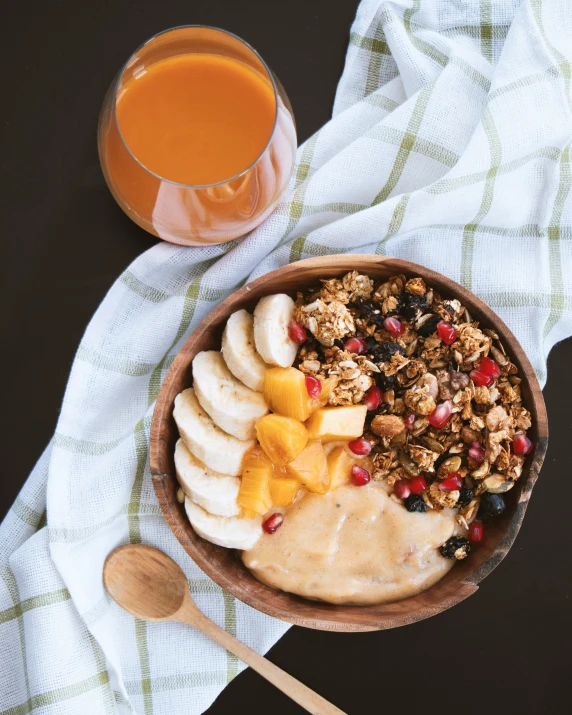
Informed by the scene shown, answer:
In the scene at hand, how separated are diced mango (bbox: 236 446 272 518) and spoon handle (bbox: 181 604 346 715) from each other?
0.48 metres

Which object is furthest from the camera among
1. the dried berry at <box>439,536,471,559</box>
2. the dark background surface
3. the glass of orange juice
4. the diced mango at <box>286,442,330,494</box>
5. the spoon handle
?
the dark background surface

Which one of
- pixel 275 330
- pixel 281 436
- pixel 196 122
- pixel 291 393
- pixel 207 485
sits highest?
pixel 196 122

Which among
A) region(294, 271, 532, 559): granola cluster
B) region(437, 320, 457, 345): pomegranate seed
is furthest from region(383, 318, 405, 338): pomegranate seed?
region(437, 320, 457, 345): pomegranate seed

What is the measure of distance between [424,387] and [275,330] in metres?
0.46

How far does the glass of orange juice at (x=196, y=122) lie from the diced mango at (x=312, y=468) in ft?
2.23

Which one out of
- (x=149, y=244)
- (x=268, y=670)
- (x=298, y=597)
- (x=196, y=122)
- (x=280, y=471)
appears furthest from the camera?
(x=149, y=244)

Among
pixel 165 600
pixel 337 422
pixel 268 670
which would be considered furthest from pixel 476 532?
pixel 165 600

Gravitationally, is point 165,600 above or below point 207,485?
below

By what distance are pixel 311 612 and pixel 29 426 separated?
1.11 metres

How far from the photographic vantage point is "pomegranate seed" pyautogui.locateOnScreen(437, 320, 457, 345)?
213 centimetres

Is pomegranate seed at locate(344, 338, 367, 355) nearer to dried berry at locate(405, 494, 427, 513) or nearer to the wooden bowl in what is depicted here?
the wooden bowl

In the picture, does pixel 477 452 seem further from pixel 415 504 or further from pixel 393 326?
pixel 393 326

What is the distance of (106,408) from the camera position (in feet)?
7.96

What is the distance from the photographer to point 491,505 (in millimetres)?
2174
